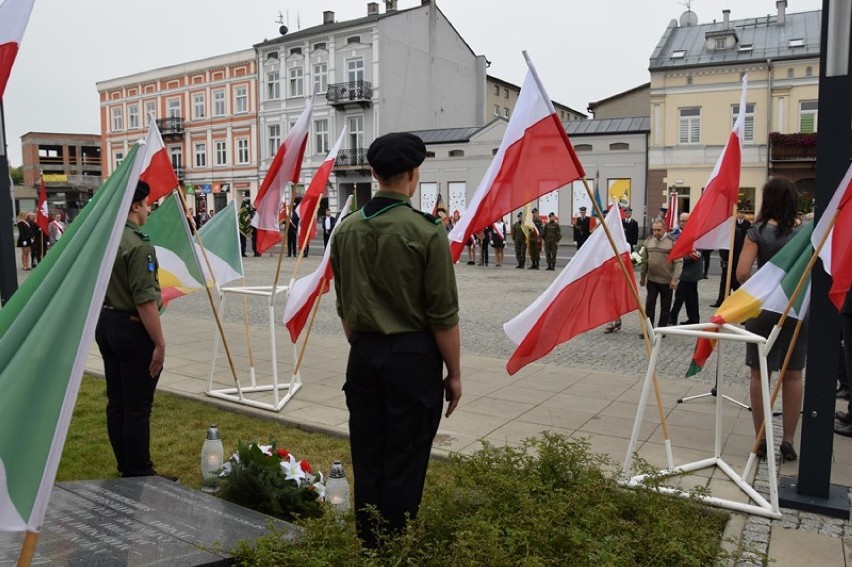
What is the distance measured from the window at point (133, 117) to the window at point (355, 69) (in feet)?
74.3

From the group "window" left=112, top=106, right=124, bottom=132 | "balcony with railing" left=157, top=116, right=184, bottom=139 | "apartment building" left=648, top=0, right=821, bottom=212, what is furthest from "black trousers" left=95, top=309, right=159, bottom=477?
"window" left=112, top=106, right=124, bottom=132

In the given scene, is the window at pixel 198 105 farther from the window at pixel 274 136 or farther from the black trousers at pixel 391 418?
the black trousers at pixel 391 418

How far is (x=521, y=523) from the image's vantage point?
11.8ft

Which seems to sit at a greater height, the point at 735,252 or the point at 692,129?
the point at 692,129

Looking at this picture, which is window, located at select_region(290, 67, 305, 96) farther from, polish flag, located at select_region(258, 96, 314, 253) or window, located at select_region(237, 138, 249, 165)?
polish flag, located at select_region(258, 96, 314, 253)

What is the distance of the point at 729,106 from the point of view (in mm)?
36188

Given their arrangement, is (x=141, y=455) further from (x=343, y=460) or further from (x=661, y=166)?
(x=661, y=166)

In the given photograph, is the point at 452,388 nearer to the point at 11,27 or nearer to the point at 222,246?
the point at 11,27

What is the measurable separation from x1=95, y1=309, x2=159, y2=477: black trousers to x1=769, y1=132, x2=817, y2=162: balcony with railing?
36.2 metres

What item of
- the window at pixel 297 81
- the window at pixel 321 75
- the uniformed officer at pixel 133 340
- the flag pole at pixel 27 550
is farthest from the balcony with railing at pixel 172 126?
the flag pole at pixel 27 550

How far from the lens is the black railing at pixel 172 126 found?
55.4 m

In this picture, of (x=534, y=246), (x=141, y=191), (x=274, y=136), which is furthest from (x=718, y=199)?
(x=274, y=136)

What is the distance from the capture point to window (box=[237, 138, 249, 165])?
52.2m

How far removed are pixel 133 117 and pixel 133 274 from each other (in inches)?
2420
